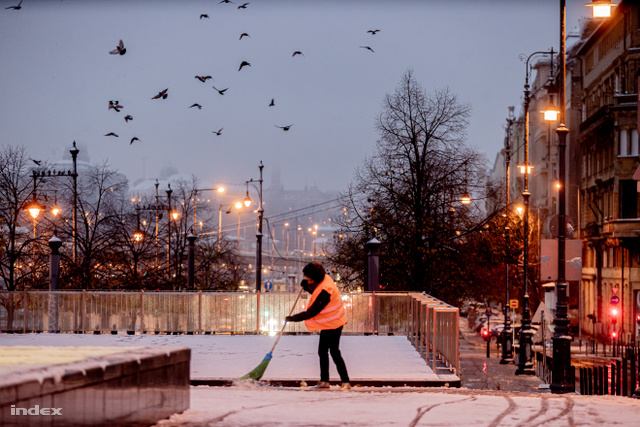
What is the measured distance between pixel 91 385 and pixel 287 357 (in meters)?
12.0

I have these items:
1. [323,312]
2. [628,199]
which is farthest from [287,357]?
[628,199]

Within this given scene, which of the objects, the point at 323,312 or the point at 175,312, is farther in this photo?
the point at 175,312

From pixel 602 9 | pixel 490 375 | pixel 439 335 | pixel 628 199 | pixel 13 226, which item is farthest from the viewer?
pixel 628 199

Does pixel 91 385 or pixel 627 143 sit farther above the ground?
pixel 627 143

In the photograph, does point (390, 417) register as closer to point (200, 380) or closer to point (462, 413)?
point (462, 413)

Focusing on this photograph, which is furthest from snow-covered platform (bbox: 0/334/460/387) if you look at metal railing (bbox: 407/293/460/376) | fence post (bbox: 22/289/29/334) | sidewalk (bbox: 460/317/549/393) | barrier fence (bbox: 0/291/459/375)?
sidewalk (bbox: 460/317/549/393)

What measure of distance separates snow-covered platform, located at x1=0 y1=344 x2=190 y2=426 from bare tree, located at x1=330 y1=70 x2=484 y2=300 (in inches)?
1117

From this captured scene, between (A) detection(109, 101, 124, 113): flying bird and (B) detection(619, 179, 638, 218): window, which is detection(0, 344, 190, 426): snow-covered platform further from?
(B) detection(619, 179, 638, 218): window

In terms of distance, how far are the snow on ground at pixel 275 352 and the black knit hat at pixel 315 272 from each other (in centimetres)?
295

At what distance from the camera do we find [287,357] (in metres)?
18.7

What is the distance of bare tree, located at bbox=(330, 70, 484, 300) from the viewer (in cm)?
3697

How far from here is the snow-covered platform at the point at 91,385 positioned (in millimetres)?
6020

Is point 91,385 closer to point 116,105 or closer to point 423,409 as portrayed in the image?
point 423,409

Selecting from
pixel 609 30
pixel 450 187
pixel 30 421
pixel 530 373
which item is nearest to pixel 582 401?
pixel 30 421
